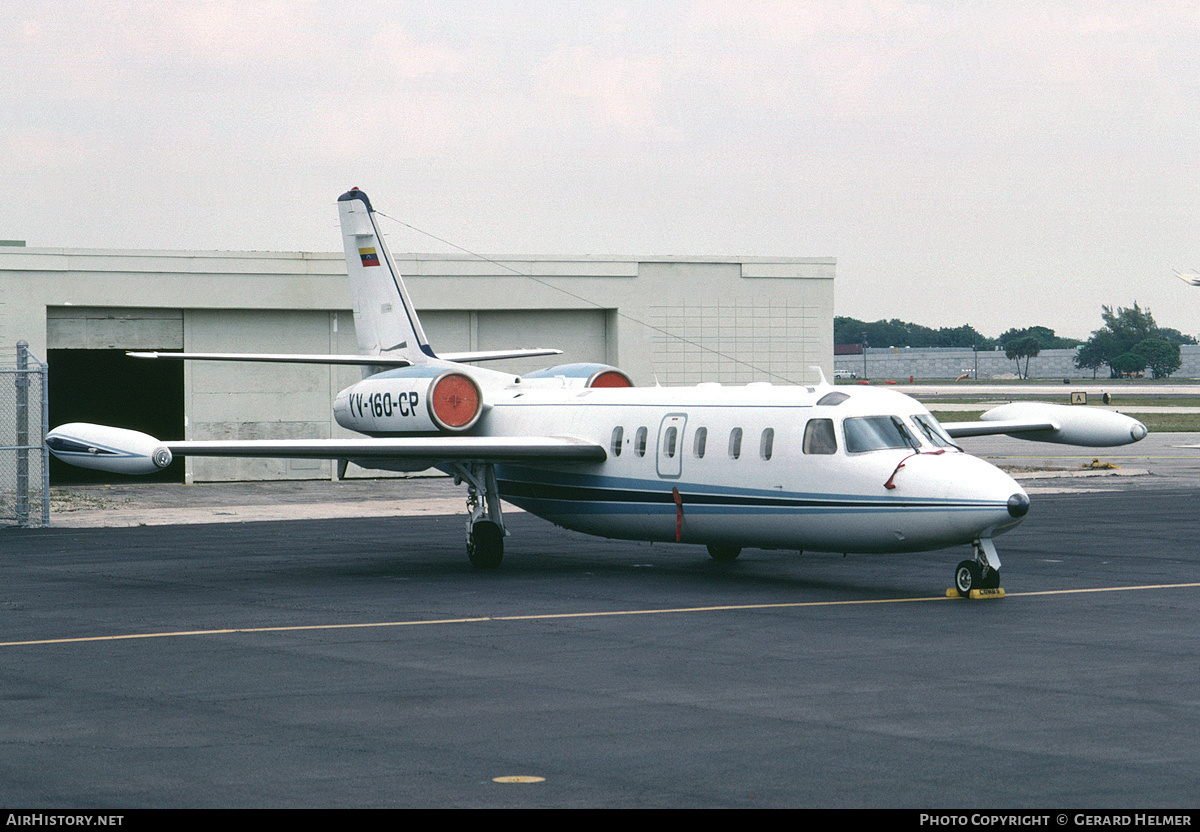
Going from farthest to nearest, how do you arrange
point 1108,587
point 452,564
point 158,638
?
point 452,564 < point 1108,587 < point 158,638

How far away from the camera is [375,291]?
2775 centimetres

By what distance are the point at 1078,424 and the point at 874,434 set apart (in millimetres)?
6008

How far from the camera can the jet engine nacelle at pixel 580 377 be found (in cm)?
2644

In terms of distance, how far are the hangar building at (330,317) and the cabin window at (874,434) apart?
24301 millimetres

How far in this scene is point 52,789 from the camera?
31.2ft

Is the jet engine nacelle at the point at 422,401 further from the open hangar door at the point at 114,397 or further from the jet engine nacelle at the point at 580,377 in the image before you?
the open hangar door at the point at 114,397

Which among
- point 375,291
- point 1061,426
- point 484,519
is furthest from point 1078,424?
point 375,291

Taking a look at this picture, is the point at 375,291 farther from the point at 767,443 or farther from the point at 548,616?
the point at 548,616

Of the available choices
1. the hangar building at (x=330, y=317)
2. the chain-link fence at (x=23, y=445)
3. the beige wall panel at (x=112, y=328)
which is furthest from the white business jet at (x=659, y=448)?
the beige wall panel at (x=112, y=328)

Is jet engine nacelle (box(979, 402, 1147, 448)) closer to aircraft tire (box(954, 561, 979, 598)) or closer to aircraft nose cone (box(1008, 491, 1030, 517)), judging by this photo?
aircraft tire (box(954, 561, 979, 598))

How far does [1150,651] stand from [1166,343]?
180m

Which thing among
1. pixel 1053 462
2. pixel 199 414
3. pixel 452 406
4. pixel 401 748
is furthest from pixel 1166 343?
pixel 401 748

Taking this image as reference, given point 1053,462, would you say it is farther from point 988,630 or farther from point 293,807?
point 293,807

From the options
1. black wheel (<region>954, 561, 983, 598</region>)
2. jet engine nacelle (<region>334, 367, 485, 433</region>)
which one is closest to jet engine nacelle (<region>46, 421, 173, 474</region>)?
jet engine nacelle (<region>334, 367, 485, 433</region>)
